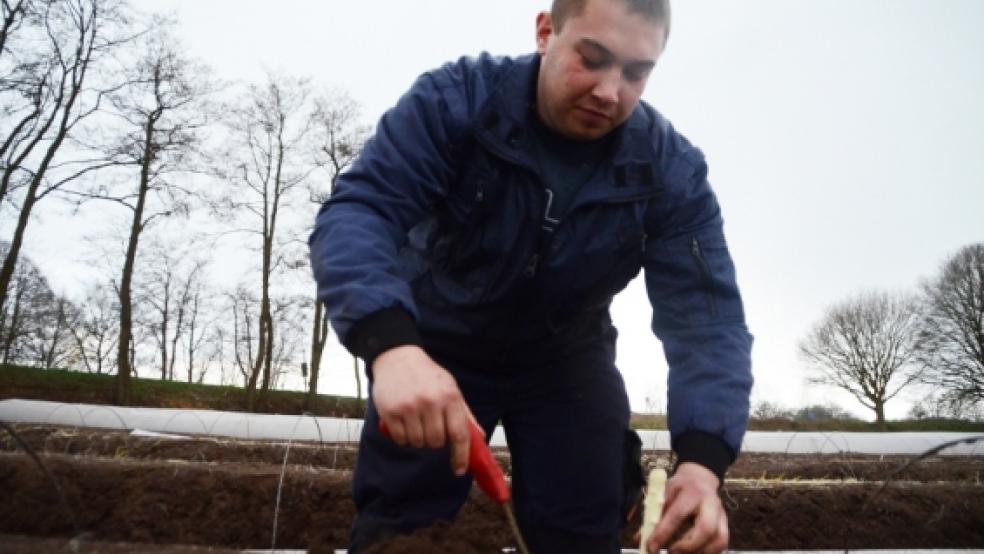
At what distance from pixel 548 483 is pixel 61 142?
15090 mm

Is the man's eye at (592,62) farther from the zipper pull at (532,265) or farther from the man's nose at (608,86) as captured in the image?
the zipper pull at (532,265)

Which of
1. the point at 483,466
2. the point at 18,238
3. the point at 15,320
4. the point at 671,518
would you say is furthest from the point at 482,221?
the point at 15,320

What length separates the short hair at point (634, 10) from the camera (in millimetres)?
1615

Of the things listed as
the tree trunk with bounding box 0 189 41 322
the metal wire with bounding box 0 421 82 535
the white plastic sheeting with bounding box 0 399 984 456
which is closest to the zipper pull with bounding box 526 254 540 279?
the metal wire with bounding box 0 421 82 535

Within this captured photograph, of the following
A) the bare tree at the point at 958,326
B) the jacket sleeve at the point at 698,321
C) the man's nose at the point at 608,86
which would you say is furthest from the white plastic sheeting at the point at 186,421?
the bare tree at the point at 958,326

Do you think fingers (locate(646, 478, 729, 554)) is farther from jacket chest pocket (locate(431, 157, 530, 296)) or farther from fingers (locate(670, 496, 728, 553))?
jacket chest pocket (locate(431, 157, 530, 296))

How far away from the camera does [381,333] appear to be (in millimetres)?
1260

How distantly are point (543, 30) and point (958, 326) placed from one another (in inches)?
1472

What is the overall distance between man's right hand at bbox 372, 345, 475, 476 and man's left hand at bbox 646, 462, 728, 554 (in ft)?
1.65

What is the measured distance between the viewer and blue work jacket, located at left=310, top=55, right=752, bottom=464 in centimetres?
166

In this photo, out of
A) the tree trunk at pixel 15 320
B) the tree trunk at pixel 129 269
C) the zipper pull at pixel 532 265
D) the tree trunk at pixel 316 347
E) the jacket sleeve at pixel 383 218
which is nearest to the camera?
the jacket sleeve at pixel 383 218

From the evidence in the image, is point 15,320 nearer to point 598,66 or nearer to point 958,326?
point 598,66

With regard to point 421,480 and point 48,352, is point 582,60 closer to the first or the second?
point 421,480

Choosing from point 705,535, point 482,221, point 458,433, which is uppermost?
point 482,221
